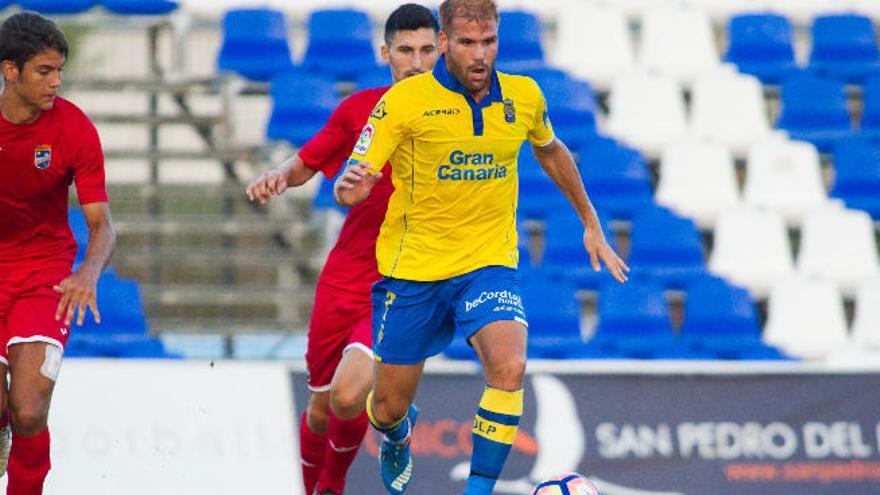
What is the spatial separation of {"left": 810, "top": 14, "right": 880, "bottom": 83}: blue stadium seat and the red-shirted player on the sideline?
615 cm

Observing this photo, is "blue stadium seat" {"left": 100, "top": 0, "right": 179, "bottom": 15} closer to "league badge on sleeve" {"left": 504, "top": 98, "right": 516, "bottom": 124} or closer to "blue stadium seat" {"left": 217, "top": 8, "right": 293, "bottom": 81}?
"blue stadium seat" {"left": 217, "top": 8, "right": 293, "bottom": 81}

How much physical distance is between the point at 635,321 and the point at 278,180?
3.80m

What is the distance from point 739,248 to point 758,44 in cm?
248

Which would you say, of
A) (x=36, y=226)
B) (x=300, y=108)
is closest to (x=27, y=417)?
(x=36, y=226)

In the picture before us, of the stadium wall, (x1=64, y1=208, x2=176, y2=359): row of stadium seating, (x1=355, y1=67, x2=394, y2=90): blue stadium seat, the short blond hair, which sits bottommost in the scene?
the stadium wall

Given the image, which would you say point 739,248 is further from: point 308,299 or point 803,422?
point 308,299

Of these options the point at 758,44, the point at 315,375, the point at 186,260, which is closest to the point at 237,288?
the point at 186,260

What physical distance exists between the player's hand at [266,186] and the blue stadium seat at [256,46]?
530cm

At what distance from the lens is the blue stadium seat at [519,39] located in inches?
480

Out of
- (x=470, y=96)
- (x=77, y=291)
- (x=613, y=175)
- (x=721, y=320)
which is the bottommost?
(x=721, y=320)

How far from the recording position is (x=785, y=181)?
451 inches

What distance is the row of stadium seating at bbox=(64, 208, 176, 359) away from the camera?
951 cm

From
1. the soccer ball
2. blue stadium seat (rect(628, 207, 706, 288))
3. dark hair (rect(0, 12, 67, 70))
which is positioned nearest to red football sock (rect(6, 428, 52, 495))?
dark hair (rect(0, 12, 67, 70))

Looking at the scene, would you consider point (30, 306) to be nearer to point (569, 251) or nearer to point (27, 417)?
point (27, 417)
